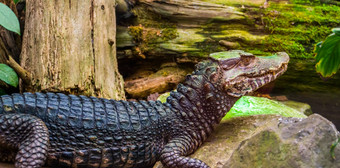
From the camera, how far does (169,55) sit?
5.20 metres

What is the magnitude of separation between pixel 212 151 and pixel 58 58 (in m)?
2.05

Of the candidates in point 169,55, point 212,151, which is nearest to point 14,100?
point 212,151

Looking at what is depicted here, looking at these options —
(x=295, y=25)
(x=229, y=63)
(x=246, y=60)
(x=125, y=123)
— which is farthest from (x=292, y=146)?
(x=295, y=25)

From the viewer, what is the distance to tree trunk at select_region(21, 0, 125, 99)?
3.71 m

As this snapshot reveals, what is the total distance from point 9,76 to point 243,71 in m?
2.58

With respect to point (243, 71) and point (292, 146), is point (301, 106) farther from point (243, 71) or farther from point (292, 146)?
point (292, 146)

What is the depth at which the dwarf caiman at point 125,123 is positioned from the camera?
272cm

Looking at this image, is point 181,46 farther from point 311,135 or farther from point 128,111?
point 311,135

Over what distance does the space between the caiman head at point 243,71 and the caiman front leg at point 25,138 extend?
1.81 m

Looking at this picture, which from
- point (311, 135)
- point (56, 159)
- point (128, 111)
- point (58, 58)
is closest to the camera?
point (311, 135)

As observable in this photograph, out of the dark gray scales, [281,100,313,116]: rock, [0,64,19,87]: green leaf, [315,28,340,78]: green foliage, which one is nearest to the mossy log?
[281,100,313,116]: rock

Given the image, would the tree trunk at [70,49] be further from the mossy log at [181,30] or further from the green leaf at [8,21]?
the mossy log at [181,30]

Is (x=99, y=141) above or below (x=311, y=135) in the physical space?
below

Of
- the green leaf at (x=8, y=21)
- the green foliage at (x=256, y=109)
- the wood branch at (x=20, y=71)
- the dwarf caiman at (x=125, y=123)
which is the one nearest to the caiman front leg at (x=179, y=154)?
the dwarf caiman at (x=125, y=123)
